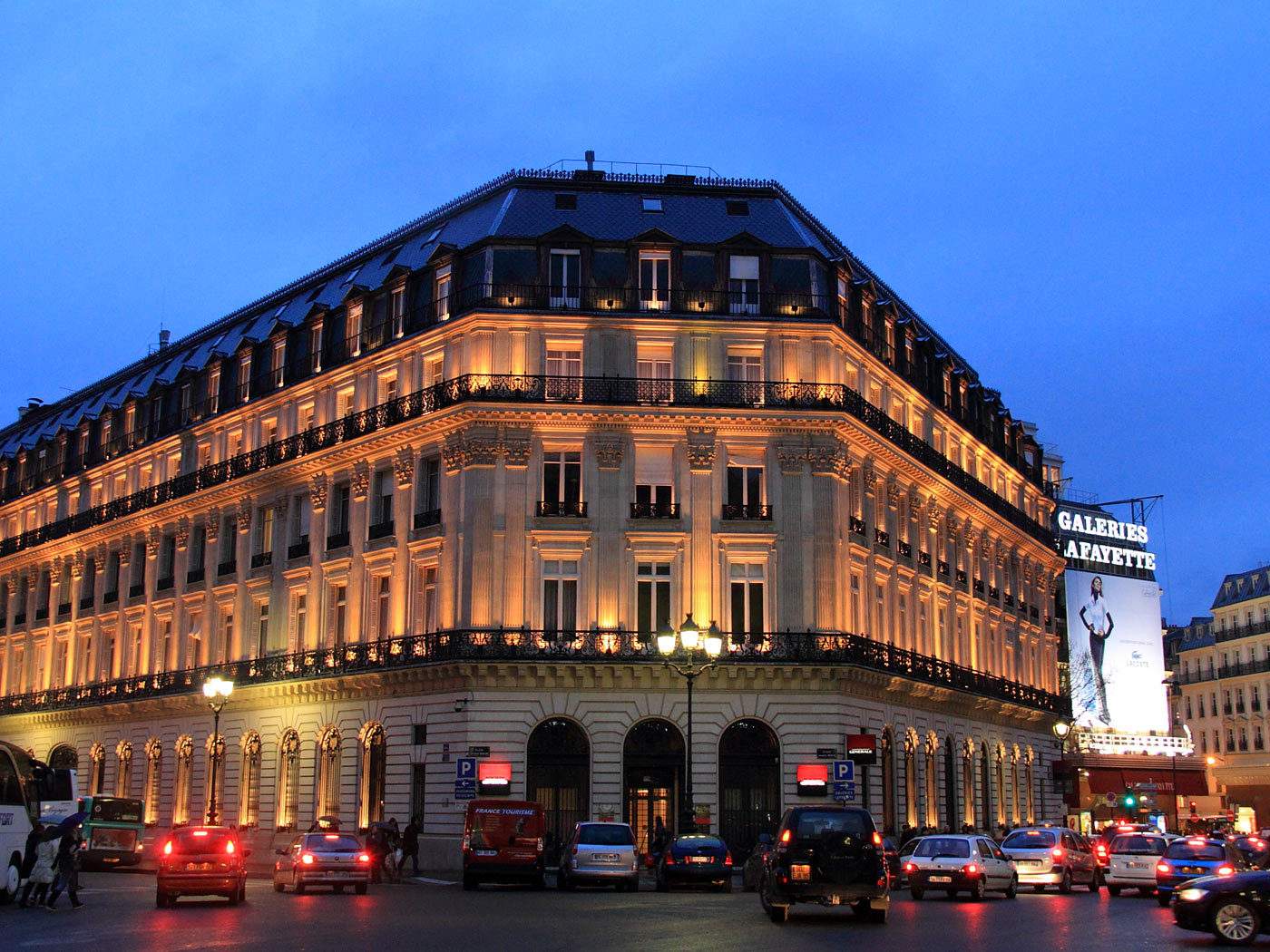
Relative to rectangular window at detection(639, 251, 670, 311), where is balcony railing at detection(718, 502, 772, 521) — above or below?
below

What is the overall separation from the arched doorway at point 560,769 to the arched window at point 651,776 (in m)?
1.34

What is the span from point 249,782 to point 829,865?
3741cm

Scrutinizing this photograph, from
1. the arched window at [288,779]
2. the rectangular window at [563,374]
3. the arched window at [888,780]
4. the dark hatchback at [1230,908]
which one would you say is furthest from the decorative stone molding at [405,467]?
the dark hatchback at [1230,908]

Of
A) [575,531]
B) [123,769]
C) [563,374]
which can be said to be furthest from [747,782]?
[123,769]

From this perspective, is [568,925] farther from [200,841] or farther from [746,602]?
[746,602]

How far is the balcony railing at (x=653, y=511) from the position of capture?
4834cm

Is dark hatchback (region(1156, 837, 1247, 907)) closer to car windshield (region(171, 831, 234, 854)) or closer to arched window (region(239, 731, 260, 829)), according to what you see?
car windshield (region(171, 831, 234, 854))

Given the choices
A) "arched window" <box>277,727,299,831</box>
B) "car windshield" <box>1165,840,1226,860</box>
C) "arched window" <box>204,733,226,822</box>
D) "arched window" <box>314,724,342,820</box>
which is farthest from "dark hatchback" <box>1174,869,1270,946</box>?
"arched window" <box>204,733,226,822</box>

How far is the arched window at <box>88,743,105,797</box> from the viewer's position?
66.8 metres

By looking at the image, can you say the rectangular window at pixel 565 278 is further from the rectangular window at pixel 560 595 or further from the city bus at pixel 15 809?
the city bus at pixel 15 809

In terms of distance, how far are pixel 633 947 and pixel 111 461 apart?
56.1 meters

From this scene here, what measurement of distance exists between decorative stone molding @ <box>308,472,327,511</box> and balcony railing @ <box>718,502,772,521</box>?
52.1ft

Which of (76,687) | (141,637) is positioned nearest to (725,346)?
(141,637)

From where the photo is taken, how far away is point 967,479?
209 feet
